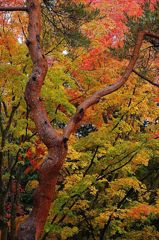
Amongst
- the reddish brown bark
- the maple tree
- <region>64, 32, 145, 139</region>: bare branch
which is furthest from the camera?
<region>64, 32, 145, 139</region>: bare branch

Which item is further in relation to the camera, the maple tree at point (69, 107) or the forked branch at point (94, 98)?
the forked branch at point (94, 98)

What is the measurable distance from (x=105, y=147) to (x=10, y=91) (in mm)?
3074

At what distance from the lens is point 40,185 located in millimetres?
5293

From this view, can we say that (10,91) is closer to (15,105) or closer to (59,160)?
(15,105)

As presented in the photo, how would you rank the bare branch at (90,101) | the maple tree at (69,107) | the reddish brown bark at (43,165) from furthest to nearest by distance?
1. the bare branch at (90,101)
2. the maple tree at (69,107)
3. the reddish brown bark at (43,165)

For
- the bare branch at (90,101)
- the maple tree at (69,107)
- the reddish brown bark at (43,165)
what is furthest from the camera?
the bare branch at (90,101)

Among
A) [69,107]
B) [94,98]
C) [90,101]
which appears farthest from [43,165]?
[69,107]

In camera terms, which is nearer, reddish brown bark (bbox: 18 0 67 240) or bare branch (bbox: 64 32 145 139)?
reddish brown bark (bbox: 18 0 67 240)

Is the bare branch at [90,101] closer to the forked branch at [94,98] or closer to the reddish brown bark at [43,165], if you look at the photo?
the forked branch at [94,98]

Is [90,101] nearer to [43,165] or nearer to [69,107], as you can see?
[43,165]

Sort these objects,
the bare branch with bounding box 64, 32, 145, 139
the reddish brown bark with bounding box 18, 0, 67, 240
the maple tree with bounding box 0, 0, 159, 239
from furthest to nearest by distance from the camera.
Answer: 1. the bare branch with bounding box 64, 32, 145, 139
2. the maple tree with bounding box 0, 0, 159, 239
3. the reddish brown bark with bounding box 18, 0, 67, 240

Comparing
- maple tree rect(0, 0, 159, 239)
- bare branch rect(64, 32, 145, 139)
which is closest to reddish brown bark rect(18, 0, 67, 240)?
maple tree rect(0, 0, 159, 239)

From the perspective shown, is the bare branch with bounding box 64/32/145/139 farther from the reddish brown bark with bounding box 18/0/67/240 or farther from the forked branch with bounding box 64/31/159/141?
the reddish brown bark with bounding box 18/0/67/240

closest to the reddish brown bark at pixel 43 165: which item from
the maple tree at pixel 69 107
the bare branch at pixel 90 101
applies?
the maple tree at pixel 69 107
